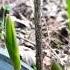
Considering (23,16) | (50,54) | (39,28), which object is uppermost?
(39,28)

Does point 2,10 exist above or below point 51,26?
above

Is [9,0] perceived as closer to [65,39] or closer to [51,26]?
[51,26]

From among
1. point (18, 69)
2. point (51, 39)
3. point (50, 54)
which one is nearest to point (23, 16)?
point (51, 39)

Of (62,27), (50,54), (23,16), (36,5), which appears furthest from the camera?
(23,16)

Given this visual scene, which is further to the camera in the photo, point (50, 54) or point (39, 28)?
point (50, 54)

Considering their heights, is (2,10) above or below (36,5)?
below

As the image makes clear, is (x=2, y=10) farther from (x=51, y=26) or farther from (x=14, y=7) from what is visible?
(x=51, y=26)

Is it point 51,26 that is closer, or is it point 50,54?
point 50,54

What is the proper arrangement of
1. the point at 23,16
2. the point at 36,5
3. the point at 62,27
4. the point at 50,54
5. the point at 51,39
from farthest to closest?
the point at 23,16 → the point at 62,27 → the point at 51,39 → the point at 50,54 → the point at 36,5

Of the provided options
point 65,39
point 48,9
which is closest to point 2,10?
point 48,9
